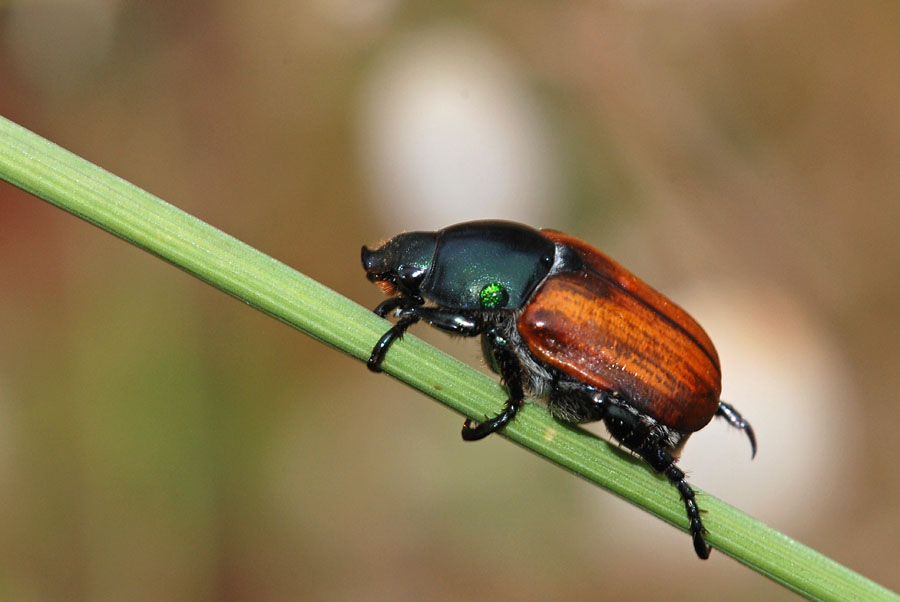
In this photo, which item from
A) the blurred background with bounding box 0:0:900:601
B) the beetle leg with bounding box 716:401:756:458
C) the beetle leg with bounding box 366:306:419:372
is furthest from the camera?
the blurred background with bounding box 0:0:900:601

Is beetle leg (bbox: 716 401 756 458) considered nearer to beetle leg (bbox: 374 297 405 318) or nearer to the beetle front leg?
the beetle front leg

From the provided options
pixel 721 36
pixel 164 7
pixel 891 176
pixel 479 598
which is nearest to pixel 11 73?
pixel 164 7

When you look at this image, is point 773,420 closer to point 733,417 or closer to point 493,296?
point 733,417

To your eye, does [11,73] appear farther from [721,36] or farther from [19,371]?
[721,36]

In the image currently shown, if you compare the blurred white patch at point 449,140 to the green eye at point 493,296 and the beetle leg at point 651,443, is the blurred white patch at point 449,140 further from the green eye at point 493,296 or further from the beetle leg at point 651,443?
the beetle leg at point 651,443

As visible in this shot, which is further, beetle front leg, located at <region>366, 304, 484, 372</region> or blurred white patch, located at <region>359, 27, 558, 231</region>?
blurred white patch, located at <region>359, 27, 558, 231</region>

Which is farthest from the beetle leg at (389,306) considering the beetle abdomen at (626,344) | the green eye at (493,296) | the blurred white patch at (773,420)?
the blurred white patch at (773,420)

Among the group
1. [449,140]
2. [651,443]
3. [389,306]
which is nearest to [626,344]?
[651,443]

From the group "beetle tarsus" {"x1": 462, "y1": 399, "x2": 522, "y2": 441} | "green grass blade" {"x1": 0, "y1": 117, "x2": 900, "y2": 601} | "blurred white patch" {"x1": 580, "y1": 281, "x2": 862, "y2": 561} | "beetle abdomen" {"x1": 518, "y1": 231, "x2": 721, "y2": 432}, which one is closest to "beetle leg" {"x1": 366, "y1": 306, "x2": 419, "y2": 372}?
"green grass blade" {"x1": 0, "y1": 117, "x2": 900, "y2": 601}
